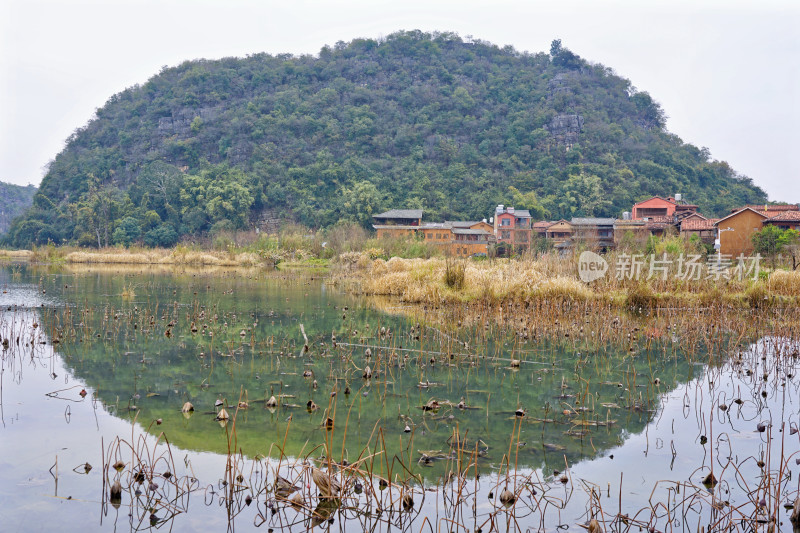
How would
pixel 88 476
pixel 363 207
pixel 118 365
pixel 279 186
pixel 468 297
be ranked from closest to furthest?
1. pixel 88 476
2. pixel 118 365
3. pixel 468 297
4. pixel 363 207
5. pixel 279 186

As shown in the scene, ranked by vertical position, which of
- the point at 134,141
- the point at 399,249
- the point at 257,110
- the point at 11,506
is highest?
the point at 257,110

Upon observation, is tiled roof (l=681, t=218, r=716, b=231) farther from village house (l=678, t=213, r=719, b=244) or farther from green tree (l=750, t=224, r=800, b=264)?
green tree (l=750, t=224, r=800, b=264)

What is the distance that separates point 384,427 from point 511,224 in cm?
4913

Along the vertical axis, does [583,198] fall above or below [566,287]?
above

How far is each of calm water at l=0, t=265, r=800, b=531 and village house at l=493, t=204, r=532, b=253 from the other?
41729 mm

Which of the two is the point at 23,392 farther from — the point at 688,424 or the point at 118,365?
the point at 688,424

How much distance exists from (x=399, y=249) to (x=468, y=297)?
1533 centimetres

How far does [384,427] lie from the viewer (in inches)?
218

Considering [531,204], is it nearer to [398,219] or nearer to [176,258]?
[398,219]

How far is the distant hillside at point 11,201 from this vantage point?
8412 centimetres

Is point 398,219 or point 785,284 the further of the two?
point 398,219

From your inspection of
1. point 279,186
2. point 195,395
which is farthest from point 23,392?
point 279,186

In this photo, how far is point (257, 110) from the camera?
7581 cm

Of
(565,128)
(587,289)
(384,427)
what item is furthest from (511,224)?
(384,427)
